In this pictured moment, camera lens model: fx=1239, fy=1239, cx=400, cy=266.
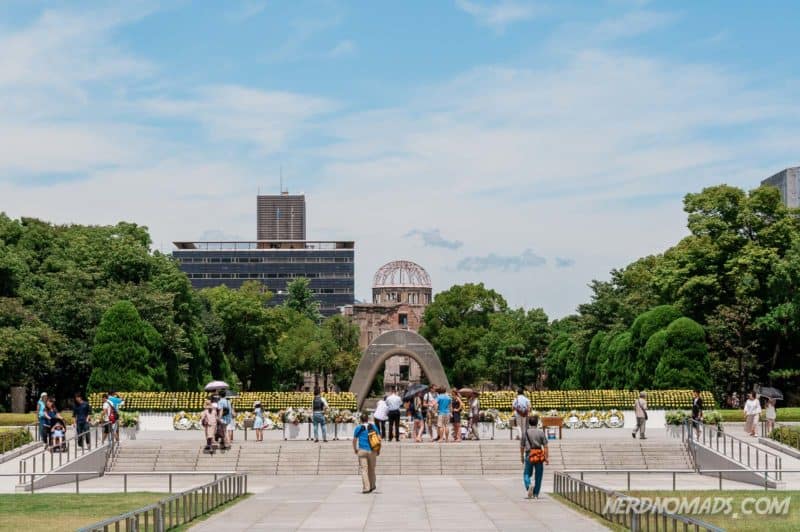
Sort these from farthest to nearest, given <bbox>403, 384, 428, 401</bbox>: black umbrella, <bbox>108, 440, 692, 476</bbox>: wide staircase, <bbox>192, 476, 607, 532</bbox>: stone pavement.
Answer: <bbox>403, 384, 428, 401</bbox>: black umbrella, <bbox>108, 440, 692, 476</bbox>: wide staircase, <bbox>192, 476, 607, 532</bbox>: stone pavement

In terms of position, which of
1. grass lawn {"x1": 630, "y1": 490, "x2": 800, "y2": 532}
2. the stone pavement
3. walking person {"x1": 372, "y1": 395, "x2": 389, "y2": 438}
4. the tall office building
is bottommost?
the stone pavement

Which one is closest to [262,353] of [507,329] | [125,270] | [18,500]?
[507,329]

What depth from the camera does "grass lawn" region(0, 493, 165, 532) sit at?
66.9 ft

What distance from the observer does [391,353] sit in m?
64.4

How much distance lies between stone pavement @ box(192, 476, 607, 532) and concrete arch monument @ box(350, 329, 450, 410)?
105ft

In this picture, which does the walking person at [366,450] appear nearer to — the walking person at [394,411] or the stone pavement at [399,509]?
the stone pavement at [399,509]

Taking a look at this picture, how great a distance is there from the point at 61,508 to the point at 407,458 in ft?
43.5

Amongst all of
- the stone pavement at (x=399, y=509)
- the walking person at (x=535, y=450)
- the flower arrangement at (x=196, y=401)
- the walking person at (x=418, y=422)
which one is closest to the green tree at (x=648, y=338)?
the flower arrangement at (x=196, y=401)

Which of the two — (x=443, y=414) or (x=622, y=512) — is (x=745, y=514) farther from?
(x=443, y=414)

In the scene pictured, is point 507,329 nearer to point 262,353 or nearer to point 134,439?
point 262,353

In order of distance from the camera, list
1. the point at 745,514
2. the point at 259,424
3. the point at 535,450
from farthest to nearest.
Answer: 1. the point at 259,424
2. the point at 535,450
3. the point at 745,514

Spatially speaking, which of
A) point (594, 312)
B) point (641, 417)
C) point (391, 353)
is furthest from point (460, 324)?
point (641, 417)

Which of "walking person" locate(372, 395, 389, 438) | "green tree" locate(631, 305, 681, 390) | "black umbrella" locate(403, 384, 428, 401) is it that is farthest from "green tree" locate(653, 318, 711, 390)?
"walking person" locate(372, 395, 389, 438)

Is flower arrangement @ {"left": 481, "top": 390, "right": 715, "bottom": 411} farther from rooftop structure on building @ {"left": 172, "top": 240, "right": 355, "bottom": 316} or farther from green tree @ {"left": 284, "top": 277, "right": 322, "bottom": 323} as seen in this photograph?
rooftop structure on building @ {"left": 172, "top": 240, "right": 355, "bottom": 316}
